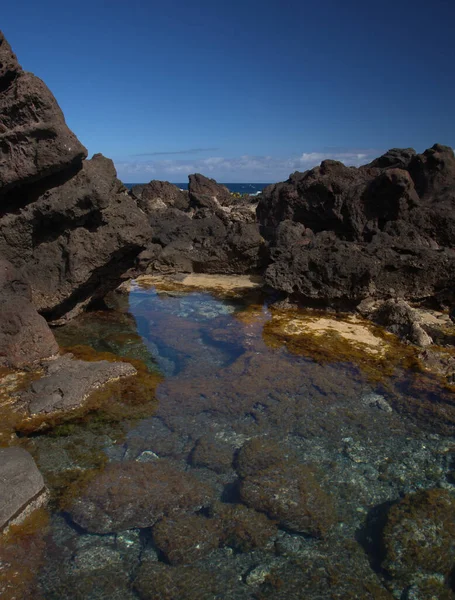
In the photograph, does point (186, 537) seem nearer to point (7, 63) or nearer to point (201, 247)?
point (7, 63)

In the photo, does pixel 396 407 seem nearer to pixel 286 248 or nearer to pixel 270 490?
pixel 270 490

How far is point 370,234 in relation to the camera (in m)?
13.5

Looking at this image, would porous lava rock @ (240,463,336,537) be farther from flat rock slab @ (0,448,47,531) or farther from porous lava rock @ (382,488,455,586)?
flat rock slab @ (0,448,47,531)

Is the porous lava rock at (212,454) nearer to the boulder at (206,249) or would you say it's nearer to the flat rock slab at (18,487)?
the flat rock slab at (18,487)

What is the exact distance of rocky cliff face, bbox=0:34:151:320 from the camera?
Answer: 7.75 m

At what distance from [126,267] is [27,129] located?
3.75 metres

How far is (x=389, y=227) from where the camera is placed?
12.7 m

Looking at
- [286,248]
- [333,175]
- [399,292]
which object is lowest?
[399,292]

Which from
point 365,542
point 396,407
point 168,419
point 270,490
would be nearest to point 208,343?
point 168,419

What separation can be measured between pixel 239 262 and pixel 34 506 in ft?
39.7

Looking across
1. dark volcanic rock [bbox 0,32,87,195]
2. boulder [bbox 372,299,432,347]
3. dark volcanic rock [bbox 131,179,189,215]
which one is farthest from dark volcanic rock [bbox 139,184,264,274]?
dark volcanic rock [bbox 131,179,189,215]

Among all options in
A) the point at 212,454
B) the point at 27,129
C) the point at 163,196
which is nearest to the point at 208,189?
the point at 163,196

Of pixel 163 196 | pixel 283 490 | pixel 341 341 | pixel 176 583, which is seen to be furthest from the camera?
pixel 163 196

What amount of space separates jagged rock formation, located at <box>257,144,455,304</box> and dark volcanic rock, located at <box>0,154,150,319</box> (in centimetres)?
401
